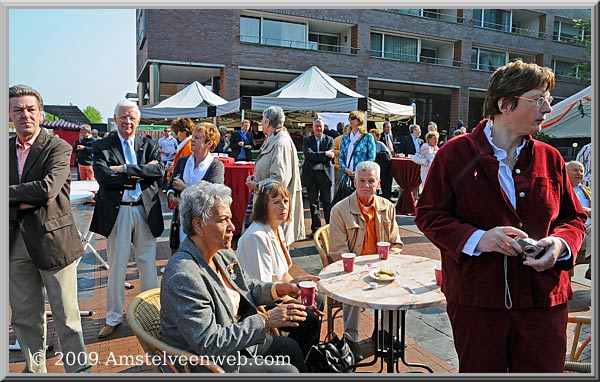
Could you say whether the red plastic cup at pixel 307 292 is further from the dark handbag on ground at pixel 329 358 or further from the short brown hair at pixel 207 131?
the short brown hair at pixel 207 131

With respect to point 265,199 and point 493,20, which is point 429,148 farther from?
point 493,20

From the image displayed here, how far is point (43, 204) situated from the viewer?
2.64 metres

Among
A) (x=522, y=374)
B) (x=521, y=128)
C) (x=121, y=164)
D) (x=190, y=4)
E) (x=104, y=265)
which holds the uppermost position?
(x=190, y=4)

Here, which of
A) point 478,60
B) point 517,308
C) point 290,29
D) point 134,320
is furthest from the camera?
point 478,60

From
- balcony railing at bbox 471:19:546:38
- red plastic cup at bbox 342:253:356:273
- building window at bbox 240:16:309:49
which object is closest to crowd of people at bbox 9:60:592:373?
red plastic cup at bbox 342:253:356:273

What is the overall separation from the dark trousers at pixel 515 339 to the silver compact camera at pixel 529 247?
0.27 m

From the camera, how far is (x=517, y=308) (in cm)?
173

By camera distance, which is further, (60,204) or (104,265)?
(104,265)

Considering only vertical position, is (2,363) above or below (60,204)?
below

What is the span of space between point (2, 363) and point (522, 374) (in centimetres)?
242

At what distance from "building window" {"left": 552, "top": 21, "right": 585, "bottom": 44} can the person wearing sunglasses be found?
30.4 metres

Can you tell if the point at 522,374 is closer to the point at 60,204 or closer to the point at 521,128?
the point at 521,128

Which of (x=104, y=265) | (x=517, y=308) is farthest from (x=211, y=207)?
(x=104, y=265)

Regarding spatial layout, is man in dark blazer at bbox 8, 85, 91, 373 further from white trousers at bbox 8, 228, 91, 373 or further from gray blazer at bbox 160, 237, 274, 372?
gray blazer at bbox 160, 237, 274, 372
